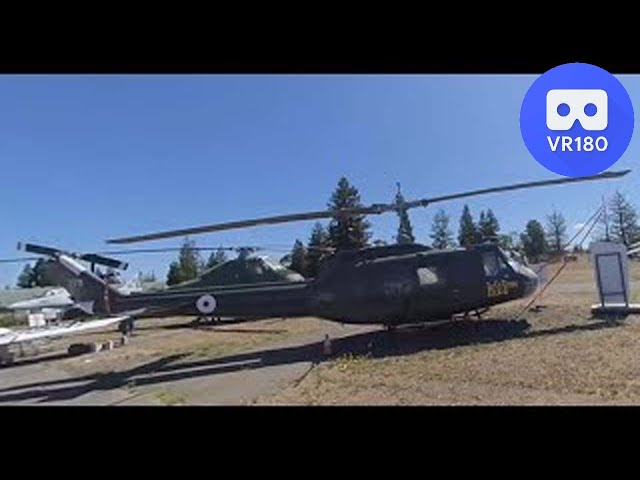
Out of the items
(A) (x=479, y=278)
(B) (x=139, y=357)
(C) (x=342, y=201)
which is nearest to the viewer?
(C) (x=342, y=201)

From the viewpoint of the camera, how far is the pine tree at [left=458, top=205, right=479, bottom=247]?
885 centimetres

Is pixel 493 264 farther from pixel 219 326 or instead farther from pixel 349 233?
pixel 219 326

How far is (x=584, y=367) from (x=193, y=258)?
20.4ft

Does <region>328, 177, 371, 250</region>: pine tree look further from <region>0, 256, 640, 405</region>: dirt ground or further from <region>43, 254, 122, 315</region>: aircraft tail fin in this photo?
<region>43, 254, 122, 315</region>: aircraft tail fin

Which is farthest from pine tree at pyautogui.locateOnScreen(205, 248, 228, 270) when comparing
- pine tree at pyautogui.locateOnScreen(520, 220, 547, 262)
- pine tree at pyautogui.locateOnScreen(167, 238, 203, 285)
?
pine tree at pyautogui.locateOnScreen(520, 220, 547, 262)

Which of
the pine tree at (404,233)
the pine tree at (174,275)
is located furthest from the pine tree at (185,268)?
the pine tree at (404,233)

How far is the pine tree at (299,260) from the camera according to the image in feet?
30.1

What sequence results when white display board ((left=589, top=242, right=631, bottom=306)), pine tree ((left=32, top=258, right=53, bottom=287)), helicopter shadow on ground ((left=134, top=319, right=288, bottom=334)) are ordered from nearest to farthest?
white display board ((left=589, top=242, right=631, bottom=306))
helicopter shadow on ground ((left=134, top=319, right=288, bottom=334))
pine tree ((left=32, top=258, right=53, bottom=287))

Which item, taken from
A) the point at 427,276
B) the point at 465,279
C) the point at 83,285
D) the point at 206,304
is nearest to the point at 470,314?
the point at 465,279

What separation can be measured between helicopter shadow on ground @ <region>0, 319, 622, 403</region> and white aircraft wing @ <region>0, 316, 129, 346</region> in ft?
8.03
